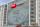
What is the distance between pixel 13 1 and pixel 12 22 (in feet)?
38.6

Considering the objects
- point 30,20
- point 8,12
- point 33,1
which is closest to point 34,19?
point 30,20

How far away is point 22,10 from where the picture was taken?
160ft

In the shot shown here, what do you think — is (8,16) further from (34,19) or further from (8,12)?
(34,19)

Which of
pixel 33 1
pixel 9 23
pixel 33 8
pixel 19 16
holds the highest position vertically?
pixel 33 1

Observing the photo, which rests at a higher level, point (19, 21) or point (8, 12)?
point (8, 12)

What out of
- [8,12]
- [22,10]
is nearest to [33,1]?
[22,10]

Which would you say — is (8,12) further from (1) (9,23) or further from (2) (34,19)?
(2) (34,19)

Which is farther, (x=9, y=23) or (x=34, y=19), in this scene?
(x=9, y=23)

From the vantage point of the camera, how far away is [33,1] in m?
49.3

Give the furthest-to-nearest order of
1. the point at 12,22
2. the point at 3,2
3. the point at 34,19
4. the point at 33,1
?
the point at 3,2
the point at 12,22
the point at 33,1
the point at 34,19

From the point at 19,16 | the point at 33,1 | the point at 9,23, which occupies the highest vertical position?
the point at 33,1

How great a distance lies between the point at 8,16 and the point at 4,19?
17.4 ft

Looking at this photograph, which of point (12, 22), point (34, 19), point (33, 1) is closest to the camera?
point (34, 19)

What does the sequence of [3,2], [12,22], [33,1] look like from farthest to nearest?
1. [3,2]
2. [12,22]
3. [33,1]
